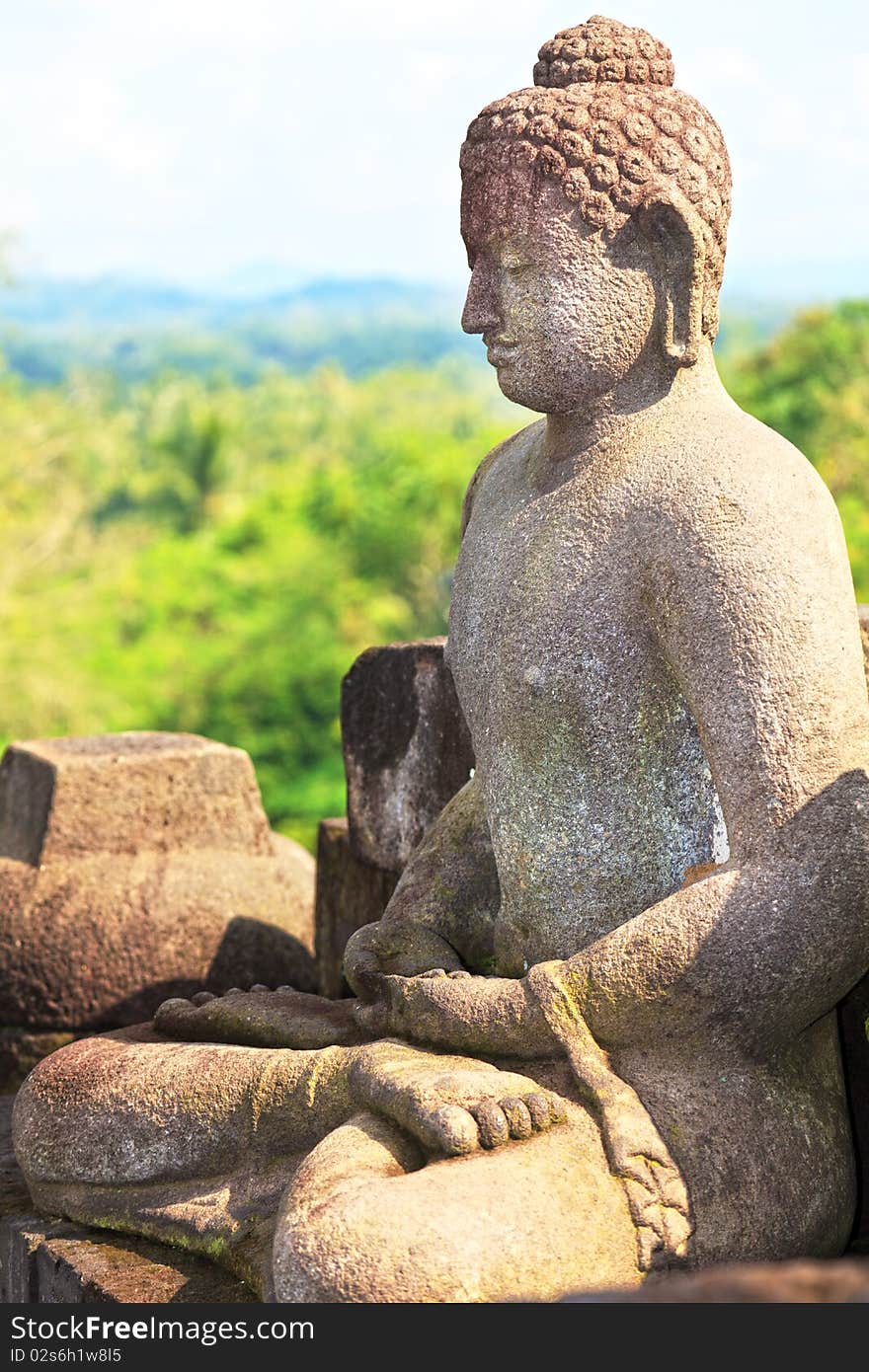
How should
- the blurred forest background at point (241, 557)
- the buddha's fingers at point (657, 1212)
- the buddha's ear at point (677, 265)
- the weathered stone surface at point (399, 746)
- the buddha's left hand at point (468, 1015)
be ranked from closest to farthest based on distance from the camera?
1. the buddha's fingers at point (657, 1212)
2. the buddha's left hand at point (468, 1015)
3. the buddha's ear at point (677, 265)
4. the weathered stone surface at point (399, 746)
5. the blurred forest background at point (241, 557)

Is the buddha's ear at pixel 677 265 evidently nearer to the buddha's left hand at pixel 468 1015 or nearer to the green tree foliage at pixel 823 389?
the buddha's left hand at pixel 468 1015

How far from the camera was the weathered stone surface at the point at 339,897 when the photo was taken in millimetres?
5309

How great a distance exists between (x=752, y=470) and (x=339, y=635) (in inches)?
1228

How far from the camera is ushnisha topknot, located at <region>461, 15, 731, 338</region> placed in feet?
11.3

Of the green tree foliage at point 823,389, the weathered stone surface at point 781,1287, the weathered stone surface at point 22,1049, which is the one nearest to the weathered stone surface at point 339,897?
the weathered stone surface at point 22,1049

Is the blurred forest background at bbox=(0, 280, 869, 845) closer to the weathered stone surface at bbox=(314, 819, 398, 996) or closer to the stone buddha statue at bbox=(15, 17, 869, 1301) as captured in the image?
the weathered stone surface at bbox=(314, 819, 398, 996)

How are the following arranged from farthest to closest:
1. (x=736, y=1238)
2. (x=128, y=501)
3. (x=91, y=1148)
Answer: (x=128, y=501) < (x=91, y=1148) < (x=736, y=1238)

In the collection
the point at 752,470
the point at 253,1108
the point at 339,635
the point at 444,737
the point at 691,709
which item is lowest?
the point at 339,635

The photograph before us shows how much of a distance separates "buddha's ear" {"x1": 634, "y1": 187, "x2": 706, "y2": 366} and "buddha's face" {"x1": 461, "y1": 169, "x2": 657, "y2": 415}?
28mm

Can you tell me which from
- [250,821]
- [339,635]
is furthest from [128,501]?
[250,821]

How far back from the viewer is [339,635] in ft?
113

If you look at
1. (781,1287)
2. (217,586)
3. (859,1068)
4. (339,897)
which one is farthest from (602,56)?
(217,586)

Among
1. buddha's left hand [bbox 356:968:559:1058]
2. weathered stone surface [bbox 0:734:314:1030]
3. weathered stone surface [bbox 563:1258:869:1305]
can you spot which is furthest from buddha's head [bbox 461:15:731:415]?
weathered stone surface [bbox 0:734:314:1030]

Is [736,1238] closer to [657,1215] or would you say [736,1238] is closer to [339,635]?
[657,1215]
